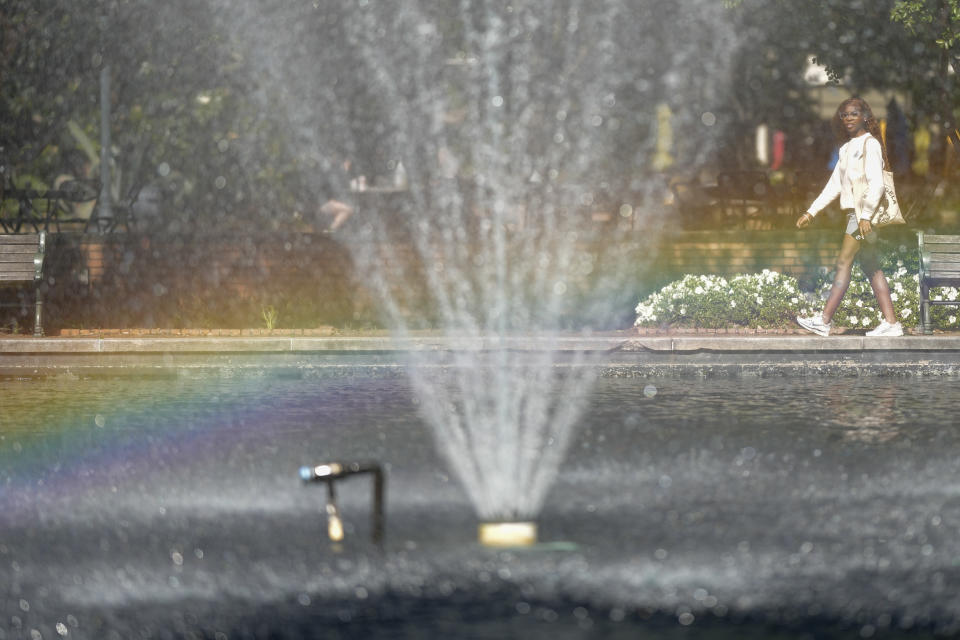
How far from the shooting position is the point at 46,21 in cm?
2256

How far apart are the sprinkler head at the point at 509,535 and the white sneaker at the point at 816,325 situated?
9158 millimetres

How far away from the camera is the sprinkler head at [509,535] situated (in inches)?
249

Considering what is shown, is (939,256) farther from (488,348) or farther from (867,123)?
(488,348)

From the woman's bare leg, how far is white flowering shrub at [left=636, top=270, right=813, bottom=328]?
1.10 metres

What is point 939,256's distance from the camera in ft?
52.5

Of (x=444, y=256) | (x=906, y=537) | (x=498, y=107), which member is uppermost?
(x=498, y=107)

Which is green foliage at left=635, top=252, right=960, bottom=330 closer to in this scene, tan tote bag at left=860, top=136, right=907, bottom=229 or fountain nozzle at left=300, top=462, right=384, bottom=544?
tan tote bag at left=860, top=136, right=907, bottom=229

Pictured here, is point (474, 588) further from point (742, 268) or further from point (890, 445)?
point (742, 268)

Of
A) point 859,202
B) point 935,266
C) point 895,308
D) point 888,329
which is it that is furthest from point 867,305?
point 859,202

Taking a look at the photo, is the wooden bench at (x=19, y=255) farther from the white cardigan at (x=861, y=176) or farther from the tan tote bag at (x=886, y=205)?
the tan tote bag at (x=886, y=205)

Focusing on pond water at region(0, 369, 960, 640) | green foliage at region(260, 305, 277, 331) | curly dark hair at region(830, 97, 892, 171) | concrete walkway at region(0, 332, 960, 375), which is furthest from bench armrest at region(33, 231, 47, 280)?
curly dark hair at region(830, 97, 892, 171)

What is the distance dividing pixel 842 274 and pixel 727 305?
5.38ft

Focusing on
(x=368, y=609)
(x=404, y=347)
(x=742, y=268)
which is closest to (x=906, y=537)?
(x=368, y=609)

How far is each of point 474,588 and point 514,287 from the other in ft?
42.5
